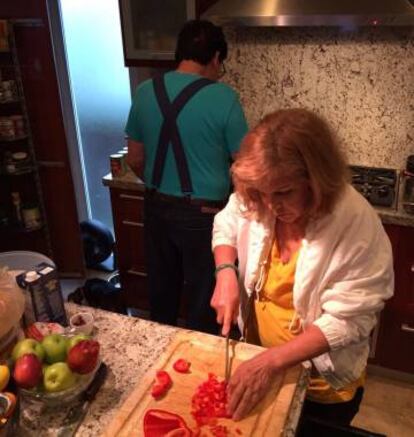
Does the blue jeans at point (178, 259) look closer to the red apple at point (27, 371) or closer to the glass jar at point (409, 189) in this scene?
the glass jar at point (409, 189)

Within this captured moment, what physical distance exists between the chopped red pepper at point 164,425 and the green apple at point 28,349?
222mm

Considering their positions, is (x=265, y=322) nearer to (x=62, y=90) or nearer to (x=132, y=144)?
(x=132, y=144)

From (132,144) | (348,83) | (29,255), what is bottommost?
(29,255)

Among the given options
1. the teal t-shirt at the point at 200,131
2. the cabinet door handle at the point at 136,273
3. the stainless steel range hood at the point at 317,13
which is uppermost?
the stainless steel range hood at the point at 317,13

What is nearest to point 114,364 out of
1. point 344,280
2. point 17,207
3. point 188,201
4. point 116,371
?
point 116,371

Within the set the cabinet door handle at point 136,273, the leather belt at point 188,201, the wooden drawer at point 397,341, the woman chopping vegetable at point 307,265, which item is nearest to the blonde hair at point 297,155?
the woman chopping vegetable at point 307,265

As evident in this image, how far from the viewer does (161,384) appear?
958 mm

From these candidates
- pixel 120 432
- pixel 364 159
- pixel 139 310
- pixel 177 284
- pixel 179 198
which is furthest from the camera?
pixel 139 310

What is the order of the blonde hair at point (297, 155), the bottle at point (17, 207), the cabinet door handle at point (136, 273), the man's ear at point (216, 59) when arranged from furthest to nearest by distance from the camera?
the bottle at point (17, 207) < the cabinet door handle at point (136, 273) < the man's ear at point (216, 59) < the blonde hair at point (297, 155)

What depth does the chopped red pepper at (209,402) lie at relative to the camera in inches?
A: 35.8

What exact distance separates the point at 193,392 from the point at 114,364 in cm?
19

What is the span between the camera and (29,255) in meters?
1.36

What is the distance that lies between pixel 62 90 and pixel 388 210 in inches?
80.7

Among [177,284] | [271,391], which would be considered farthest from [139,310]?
[271,391]
